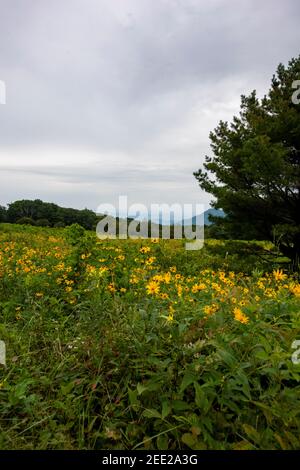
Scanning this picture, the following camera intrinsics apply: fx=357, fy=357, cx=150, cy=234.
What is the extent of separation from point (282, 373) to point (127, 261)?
269 centimetres

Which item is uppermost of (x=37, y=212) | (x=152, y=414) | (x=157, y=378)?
(x=37, y=212)

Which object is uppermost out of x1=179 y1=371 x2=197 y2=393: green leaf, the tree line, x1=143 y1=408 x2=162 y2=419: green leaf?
the tree line

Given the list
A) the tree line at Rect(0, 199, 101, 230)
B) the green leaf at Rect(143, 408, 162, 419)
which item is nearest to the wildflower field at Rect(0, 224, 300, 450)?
the green leaf at Rect(143, 408, 162, 419)

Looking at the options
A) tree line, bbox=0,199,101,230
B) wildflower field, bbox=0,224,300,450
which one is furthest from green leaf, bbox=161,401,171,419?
tree line, bbox=0,199,101,230

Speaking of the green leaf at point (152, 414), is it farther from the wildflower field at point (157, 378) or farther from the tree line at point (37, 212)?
the tree line at point (37, 212)

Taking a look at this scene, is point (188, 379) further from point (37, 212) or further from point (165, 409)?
point (37, 212)

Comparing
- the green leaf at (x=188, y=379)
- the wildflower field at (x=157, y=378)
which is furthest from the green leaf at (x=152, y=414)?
the green leaf at (x=188, y=379)

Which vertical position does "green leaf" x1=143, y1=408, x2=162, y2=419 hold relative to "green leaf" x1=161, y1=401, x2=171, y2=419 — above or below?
below

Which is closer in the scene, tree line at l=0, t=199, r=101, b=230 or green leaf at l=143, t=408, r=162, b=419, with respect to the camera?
green leaf at l=143, t=408, r=162, b=419

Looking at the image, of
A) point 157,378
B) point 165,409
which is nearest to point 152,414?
Result: point 165,409

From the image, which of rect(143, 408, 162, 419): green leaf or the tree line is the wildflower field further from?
the tree line

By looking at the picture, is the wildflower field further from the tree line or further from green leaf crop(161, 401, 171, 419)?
the tree line

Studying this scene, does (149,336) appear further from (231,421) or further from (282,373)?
(282,373)
